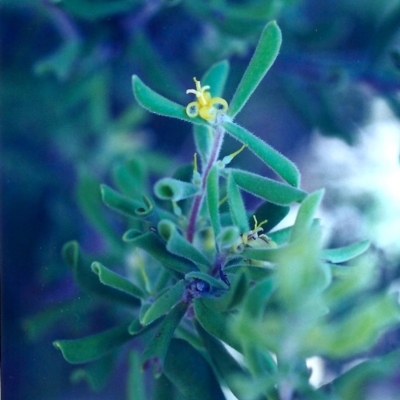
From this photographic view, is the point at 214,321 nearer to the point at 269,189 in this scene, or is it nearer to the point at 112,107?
the point at 269,189

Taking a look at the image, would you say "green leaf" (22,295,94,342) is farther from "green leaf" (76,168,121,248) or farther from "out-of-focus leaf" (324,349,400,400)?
"out-of-focus leaf" (324,349,400,400)

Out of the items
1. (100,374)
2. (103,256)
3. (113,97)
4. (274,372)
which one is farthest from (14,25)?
(274,372)

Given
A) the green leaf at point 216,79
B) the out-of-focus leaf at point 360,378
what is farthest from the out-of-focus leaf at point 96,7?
the out-of-focus leaf at point 360,378

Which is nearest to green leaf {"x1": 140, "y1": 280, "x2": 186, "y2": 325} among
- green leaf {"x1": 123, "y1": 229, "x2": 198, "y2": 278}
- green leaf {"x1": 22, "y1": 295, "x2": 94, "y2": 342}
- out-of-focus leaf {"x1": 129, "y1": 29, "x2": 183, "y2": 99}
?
green leaf {"x1": 123, "y1": 229, "x2": 198, "y2": 278}

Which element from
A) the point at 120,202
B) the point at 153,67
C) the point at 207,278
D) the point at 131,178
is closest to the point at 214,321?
the point at 207,278

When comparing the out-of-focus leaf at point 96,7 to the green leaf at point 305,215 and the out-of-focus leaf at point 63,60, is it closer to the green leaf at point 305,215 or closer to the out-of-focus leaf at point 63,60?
the out-of-focus leaf at point 63,60

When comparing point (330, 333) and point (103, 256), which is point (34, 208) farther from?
point (330, 333)
